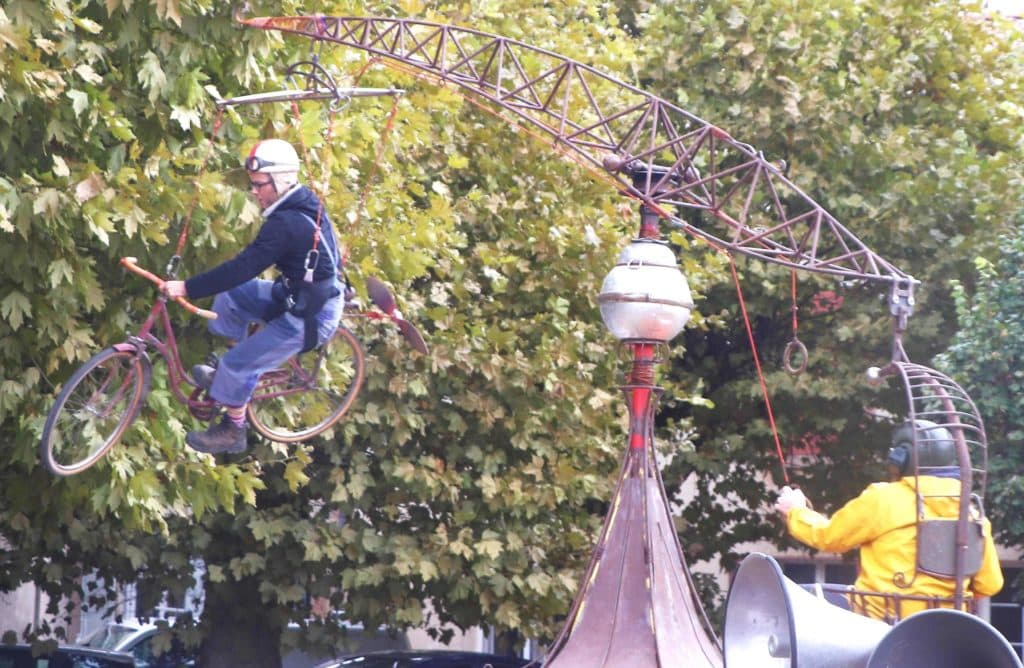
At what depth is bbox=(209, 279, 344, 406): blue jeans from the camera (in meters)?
8.24

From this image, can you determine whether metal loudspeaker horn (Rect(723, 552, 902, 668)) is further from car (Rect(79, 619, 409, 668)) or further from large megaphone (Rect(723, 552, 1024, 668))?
car (Rect(79, 619, 409, 668))

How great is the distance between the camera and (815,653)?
7062 millimetres

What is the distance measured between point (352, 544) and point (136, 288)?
4.86 metres

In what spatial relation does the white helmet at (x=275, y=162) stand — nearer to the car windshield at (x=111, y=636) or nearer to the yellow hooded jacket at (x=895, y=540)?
the yellow hooded jacket at (x=895, y=540)

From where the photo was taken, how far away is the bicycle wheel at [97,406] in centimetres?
827

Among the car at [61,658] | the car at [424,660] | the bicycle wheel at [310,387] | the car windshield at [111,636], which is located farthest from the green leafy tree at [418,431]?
the car windshield at [111,636]

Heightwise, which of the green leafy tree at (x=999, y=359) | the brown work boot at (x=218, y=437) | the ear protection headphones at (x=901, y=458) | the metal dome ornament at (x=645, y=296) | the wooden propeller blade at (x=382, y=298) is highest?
the green leafy tree at (x=999, y=359)

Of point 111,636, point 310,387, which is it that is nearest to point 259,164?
point 310,387

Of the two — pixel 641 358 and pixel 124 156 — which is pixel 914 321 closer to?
pixel 641 358

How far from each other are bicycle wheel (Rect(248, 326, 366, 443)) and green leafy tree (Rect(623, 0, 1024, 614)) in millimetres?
7107

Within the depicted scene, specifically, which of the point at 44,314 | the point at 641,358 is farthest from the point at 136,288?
the point at 641,358

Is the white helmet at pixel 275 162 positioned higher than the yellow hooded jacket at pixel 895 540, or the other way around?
the white helmet at pixel 275 162

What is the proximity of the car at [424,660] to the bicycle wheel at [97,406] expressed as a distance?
4676 millimetres

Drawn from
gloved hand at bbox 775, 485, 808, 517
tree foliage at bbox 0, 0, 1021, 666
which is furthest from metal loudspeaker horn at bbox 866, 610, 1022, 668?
tree foliage at bbox 0, 0, 1021, 666
